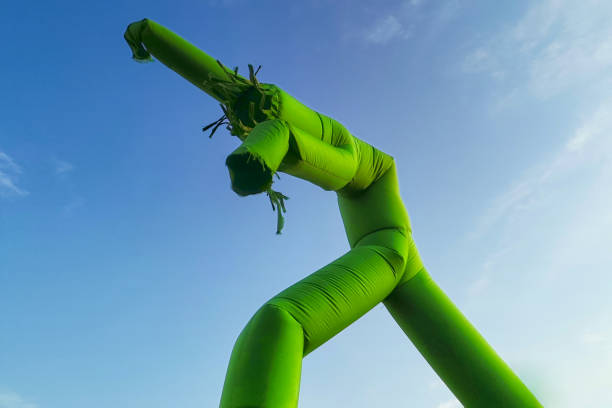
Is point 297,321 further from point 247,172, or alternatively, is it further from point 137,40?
point 137,40

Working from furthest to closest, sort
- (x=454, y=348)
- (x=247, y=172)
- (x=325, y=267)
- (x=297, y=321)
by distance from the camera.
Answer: (x=454, y=348) < (x=325, y=267) < (x=297, y=321) < (x=247, y=172)

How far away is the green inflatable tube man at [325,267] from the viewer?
1.73 meters

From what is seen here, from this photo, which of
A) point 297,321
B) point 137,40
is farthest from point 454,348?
point 137,40

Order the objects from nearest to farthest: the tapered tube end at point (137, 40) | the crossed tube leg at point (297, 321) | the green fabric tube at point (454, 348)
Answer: the crossed tube leg at point (297, 321) < the green fabric tube at point (454, 348) < the tapered tube end at point (137, 40)

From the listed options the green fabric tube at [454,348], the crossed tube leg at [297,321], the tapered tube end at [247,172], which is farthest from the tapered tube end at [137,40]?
the green fabric tube at [454,348]

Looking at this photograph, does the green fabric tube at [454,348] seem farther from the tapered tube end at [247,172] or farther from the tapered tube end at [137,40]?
the tapered tube end at [137,40]

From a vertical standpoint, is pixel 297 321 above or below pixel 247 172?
below

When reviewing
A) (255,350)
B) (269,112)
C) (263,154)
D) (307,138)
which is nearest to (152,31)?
(269,112)

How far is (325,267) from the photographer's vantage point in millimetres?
2223

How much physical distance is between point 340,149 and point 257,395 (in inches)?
55.1

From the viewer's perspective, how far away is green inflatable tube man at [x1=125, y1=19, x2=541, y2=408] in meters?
1.73

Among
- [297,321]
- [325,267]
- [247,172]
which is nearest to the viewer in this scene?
[247,172]

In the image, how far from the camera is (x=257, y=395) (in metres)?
1.60

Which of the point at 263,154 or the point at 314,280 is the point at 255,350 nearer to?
the point at 314,280
